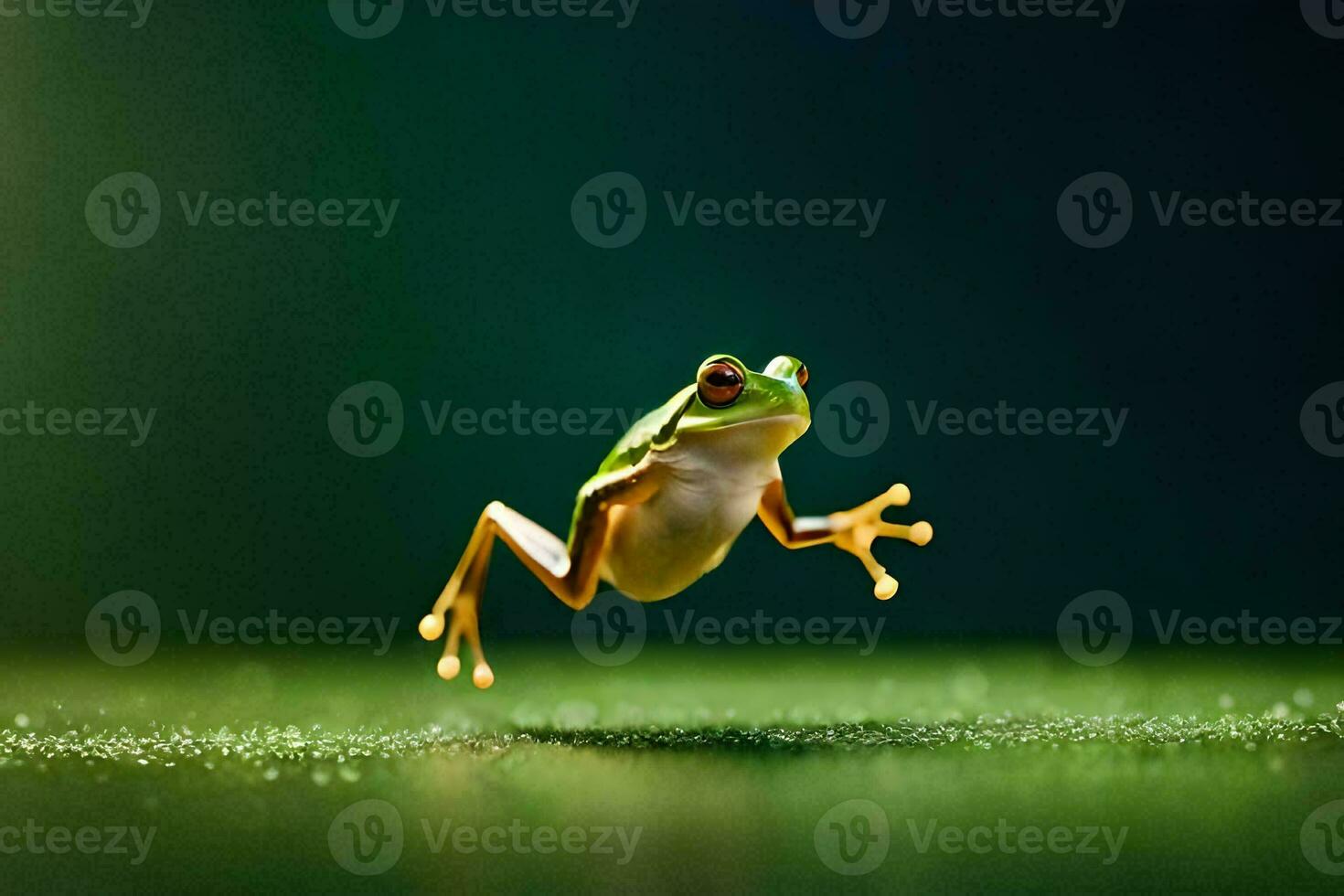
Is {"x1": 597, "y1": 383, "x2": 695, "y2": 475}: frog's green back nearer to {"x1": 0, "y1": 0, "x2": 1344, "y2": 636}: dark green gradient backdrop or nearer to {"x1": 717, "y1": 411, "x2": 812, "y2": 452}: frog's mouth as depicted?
{"x1": 717, "y1": 411, "x2": 812, "y2": 452}: frog's mouth

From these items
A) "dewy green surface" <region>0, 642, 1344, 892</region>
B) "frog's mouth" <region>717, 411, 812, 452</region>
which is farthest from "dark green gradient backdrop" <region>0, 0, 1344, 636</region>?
"frog's mouth" <region>717, 411, 812, 452</region>

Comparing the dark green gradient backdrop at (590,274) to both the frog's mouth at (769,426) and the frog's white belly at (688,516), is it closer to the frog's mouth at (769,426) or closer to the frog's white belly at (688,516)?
the frog's white belly at (688,516)

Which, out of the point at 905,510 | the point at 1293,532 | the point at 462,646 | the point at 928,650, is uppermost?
the point at 1293,532

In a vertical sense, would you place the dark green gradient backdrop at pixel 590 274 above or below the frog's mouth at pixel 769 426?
above

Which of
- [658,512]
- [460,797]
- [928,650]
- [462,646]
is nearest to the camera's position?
[460,797]

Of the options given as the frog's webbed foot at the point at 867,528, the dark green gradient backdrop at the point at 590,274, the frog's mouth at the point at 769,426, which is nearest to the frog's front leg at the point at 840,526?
the frog's webbed foot at the point at 867,528

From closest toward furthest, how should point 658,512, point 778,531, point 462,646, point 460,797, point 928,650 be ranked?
point 460,797 → point 658,512 → point 778,531 → point 928,650 → point 462,646

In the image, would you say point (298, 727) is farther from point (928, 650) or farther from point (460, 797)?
point (928, 650)

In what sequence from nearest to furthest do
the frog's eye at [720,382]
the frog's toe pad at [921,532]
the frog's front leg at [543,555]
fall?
the frog's eye at [720,382] → the frog's front leg at [543,555] → the frog's toe pad at [921,532]

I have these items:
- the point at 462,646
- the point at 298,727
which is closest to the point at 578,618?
the point at 462,646
